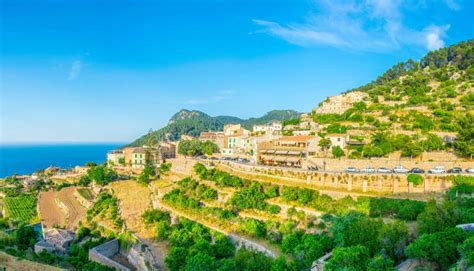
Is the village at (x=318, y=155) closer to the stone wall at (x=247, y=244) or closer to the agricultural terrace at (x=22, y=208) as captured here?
the stone wall at (x=247, y=244)

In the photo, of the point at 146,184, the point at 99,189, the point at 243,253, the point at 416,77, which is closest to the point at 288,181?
the point at 243,253

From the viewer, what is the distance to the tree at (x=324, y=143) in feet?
127

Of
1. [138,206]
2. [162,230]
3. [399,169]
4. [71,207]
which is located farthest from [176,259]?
[71,207]

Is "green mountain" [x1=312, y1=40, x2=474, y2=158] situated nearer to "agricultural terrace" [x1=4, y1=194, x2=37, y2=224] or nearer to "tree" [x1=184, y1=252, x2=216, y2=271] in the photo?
"tree" [x1=184, y1=252, x2=216, y2=271]

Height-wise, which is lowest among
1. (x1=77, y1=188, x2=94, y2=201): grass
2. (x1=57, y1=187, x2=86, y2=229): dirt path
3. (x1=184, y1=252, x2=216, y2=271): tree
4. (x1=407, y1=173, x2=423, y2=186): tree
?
(x1=57, y1=187, x2=86, y2=229): dirt path

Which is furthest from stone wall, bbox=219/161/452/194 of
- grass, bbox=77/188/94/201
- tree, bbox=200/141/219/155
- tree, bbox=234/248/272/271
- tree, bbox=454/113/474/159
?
grass, bbox=77/188/94/201

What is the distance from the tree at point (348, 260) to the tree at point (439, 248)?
2.08 m

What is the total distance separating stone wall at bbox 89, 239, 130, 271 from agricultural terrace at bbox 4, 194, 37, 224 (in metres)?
19.5

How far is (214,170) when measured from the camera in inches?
1507

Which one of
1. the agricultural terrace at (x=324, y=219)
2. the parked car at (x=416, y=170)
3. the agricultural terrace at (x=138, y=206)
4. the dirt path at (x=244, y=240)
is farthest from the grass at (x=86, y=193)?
the parked car at (x=416, y=170)

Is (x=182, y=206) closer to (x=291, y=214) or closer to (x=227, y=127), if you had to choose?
(x=291, y=214)

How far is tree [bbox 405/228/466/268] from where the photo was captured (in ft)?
46.5

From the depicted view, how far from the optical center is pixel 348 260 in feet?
47.8

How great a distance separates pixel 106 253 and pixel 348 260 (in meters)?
22.0
